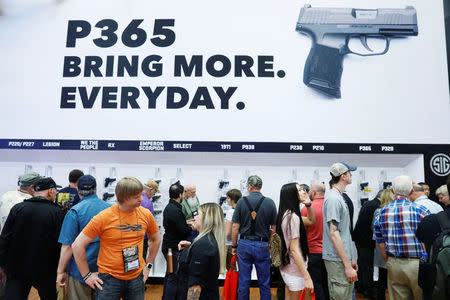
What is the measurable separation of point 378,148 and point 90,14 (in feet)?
17.8

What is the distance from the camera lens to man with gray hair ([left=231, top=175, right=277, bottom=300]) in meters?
3.54

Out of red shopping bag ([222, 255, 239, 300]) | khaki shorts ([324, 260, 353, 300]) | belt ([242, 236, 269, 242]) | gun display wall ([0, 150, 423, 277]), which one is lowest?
red shopping bag ([222, 255, 239, 300])

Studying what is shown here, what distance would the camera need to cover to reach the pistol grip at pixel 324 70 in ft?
18.6

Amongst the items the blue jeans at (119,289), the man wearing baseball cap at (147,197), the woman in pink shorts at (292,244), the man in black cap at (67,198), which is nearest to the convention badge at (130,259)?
the blue jeans at (119,289)

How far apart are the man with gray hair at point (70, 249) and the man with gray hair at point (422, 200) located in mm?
3166

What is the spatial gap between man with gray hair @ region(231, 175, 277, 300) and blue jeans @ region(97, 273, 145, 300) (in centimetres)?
147

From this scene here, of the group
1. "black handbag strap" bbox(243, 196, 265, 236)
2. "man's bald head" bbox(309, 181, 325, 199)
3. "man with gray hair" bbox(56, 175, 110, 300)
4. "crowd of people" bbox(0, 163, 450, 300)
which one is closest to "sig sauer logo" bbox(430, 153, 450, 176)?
"crowd of people" bbox(0, 163, 450, 300)

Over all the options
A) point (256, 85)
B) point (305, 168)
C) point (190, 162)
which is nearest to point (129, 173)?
point (190, 162)

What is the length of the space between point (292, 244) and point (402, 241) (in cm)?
91

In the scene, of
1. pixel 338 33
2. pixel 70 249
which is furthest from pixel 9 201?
pixel 338 33

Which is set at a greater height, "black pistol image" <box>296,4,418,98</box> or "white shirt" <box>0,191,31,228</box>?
"black pistol image" <box>296,4,418,98</box>

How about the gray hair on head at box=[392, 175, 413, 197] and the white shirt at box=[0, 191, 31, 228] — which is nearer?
the gray hair on head at box=[392, 175, 413, 197]

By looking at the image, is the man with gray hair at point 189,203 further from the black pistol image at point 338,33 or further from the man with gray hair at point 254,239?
the black pistol image at point 338,33

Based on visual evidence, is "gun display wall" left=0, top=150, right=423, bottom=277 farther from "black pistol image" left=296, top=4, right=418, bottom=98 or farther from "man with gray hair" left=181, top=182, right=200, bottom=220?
"black pistol image" left=296, top=4, right=418, bottom=98
